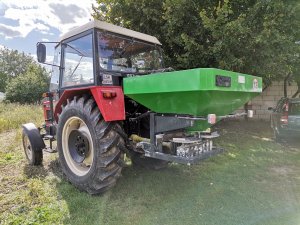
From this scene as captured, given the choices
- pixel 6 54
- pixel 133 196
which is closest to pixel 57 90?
pixel 133 196

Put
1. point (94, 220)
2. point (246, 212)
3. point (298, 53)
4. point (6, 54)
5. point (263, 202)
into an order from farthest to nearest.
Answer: point (6, 54), point (298, 53), point (263, 202), point (246, 212), point (94, 220)

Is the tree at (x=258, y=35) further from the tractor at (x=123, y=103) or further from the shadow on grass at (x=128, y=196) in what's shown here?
the shadow on grass at (x=128, y=196)

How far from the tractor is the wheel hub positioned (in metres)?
0.01

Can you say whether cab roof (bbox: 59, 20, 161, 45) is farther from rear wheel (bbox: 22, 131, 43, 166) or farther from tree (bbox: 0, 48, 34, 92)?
tree (bbox: 0, 48, 34, 92)

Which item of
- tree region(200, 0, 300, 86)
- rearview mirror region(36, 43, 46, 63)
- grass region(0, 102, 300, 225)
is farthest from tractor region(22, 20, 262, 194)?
tree region(200, 0, 300, 86)

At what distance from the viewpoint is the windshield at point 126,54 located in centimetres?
400

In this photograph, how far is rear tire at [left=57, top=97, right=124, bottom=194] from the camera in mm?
3529

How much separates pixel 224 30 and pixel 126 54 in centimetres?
329

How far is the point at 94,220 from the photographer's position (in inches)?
126

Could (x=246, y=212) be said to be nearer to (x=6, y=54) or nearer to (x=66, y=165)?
(x=66, y=165)

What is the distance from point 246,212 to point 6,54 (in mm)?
54637

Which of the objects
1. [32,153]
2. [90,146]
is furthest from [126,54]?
[32,153]

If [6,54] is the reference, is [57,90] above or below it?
below

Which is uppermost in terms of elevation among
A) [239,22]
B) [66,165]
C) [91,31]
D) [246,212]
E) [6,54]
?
[6,54]
